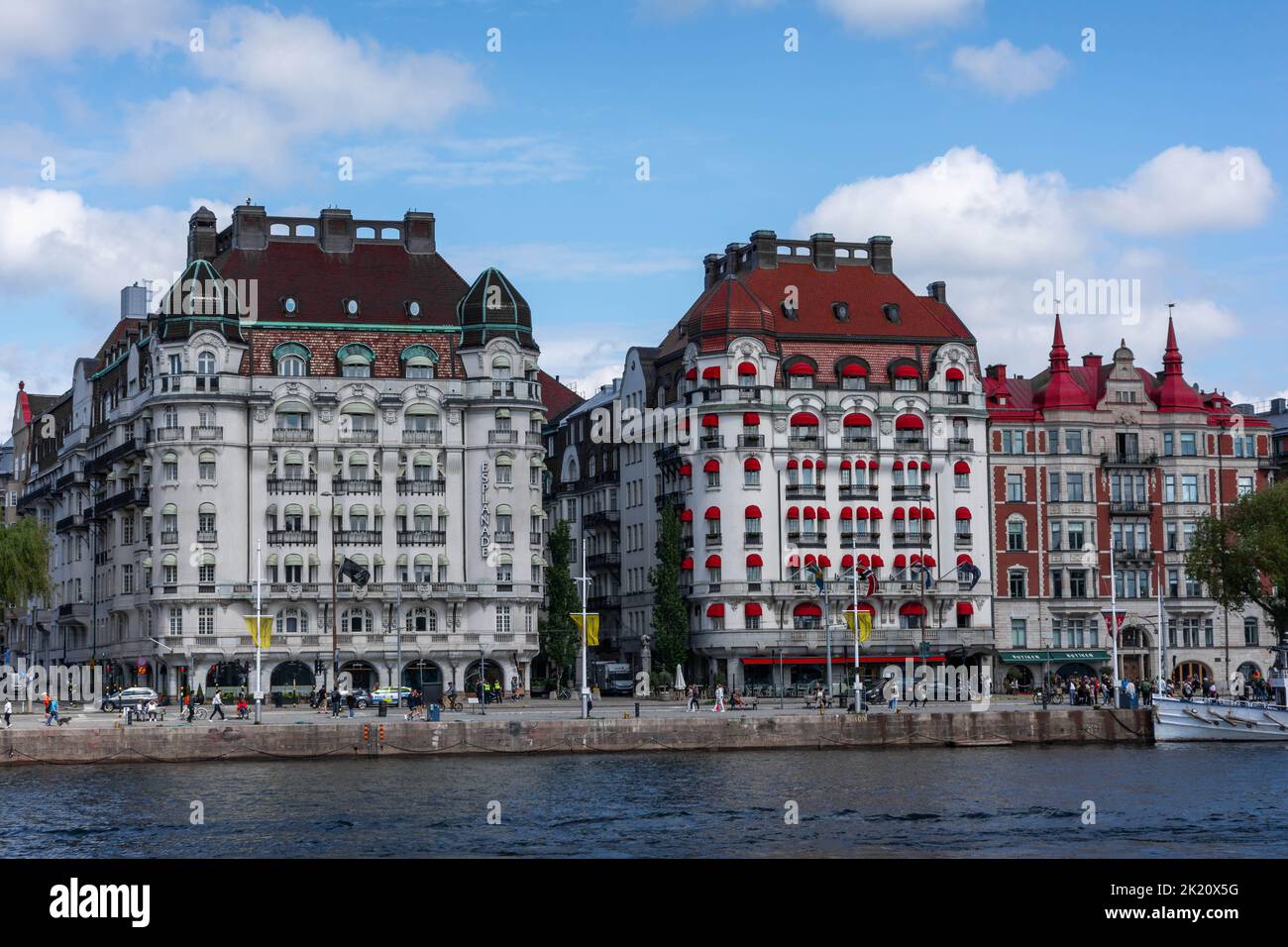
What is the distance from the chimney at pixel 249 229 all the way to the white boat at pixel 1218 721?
75568mm

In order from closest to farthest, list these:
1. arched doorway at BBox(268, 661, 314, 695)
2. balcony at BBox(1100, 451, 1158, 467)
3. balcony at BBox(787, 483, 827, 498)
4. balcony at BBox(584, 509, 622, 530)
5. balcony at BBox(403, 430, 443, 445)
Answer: arched doorway at BBox(268, 661, 314, 695)
balcony at BBox(403, 430, 443, 445)
balcony at BBox(787, 483, 827, 498)
balcony at BBox(1100, 451, 1158, 467)
balcony at BBox(584, 509, 622, 530)

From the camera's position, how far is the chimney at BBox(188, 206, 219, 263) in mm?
144250

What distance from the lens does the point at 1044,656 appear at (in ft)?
481

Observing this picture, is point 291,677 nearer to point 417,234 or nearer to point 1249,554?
point 417,234

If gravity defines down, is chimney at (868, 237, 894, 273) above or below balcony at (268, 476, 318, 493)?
above

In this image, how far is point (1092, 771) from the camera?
82312 mm

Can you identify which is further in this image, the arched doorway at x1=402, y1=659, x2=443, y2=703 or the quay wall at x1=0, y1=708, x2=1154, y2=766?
the arched doorway at x1=402, y1=659, x2=443, y2=703

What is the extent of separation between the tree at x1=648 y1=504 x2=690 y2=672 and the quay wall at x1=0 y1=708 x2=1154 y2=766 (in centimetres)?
3805

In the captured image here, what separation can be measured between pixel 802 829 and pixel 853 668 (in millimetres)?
83933

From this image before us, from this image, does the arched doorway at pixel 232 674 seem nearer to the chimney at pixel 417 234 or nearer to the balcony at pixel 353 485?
the balcony at pixel 353 485

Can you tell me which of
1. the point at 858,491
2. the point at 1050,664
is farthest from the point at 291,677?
the point at 1050,664

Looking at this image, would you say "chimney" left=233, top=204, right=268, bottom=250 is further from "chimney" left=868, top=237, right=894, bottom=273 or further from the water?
the water

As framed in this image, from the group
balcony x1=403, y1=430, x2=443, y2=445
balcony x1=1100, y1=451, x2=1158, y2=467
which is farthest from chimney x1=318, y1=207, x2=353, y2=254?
balcony x1=1100, y1=451, x2=1158, y2=467
